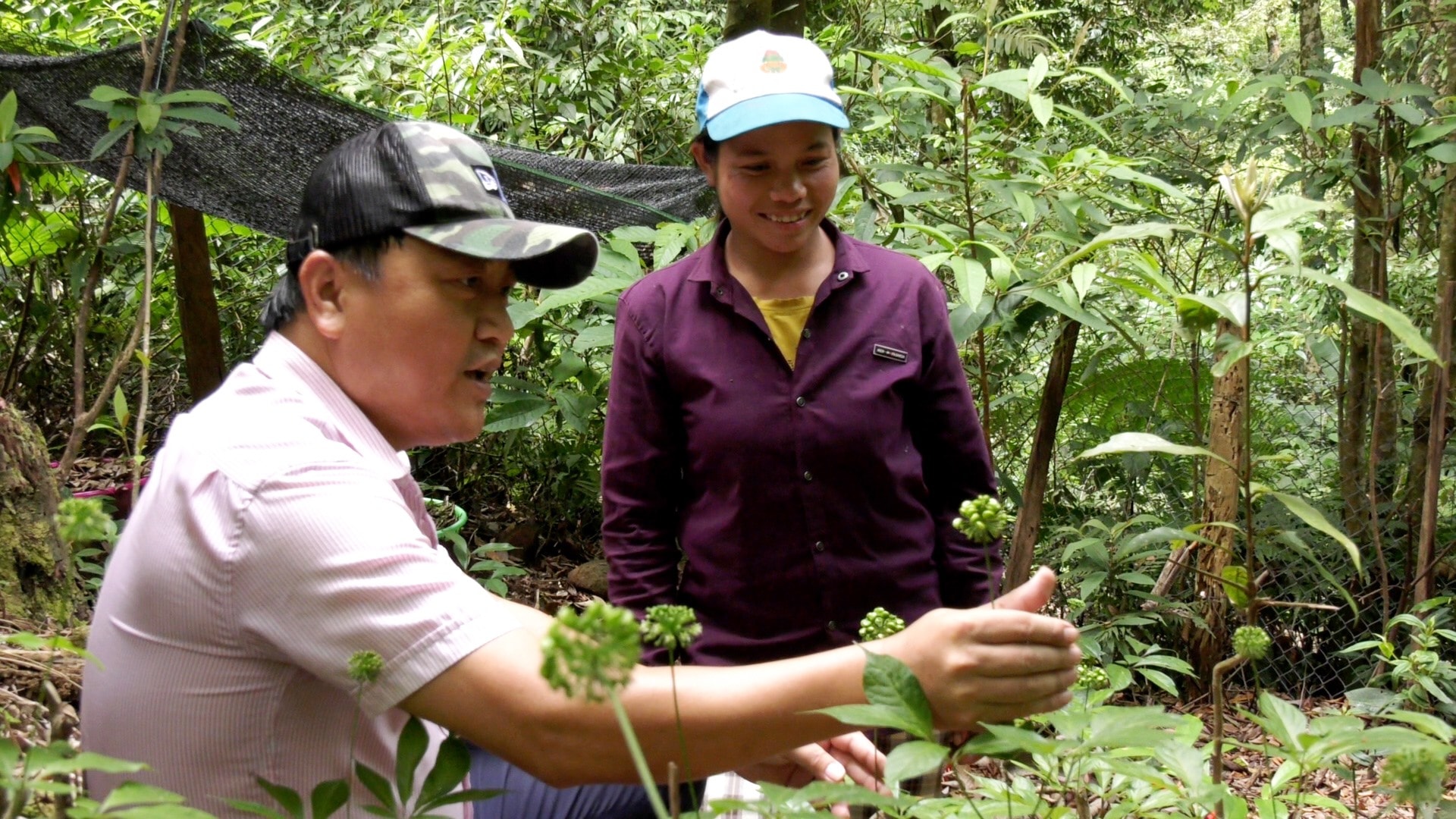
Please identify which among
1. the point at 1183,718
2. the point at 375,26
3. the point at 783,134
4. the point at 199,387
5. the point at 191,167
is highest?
the point at 375,26

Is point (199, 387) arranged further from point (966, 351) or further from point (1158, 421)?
point (1158, 421)

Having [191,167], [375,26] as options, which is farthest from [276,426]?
[375,26]

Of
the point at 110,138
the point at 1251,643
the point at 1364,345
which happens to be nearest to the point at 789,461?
the point at 1251,643

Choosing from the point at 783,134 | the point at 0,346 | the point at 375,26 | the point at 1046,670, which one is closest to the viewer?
the point at 1046,670

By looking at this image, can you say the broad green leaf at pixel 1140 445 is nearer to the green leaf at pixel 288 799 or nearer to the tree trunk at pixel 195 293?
the green leaf at pixel 288 799

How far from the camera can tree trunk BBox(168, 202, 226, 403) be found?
3.66m

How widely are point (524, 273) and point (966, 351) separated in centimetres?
248

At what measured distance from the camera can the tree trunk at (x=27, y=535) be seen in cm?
220

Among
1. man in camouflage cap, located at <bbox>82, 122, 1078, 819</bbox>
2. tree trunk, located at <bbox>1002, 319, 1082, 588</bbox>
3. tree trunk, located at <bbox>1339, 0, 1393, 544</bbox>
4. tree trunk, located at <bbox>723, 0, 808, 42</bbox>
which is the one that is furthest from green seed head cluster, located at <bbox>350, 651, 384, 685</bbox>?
tree trunk, located at <bbox>1339, 0, 1393, 544</bbox>

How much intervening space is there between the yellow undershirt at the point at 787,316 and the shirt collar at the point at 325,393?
894mm

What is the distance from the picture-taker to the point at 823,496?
1971 mm

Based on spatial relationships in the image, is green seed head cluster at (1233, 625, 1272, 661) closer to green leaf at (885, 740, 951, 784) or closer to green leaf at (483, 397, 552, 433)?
green leaf at (885, 740, 951, 784)

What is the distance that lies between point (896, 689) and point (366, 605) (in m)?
0.43

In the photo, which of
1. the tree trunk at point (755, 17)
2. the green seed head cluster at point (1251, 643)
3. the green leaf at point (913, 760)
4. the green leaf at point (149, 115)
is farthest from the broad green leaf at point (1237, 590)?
the green leaf at point (149, 115)
